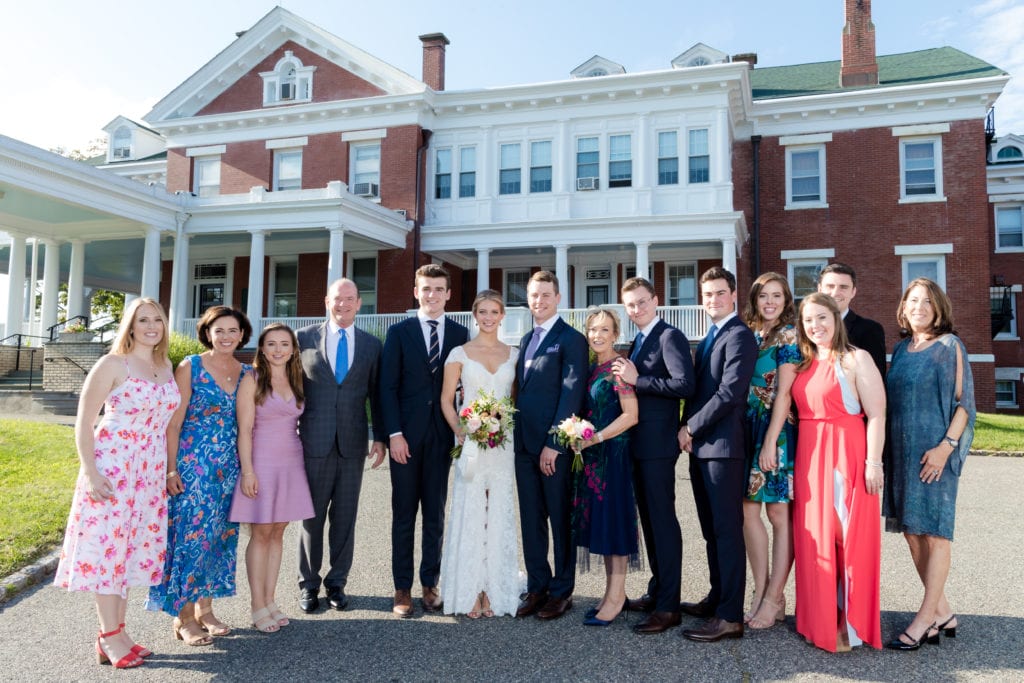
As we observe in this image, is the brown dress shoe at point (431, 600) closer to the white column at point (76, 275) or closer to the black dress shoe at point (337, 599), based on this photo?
the black dress shoe at point (337, 599)

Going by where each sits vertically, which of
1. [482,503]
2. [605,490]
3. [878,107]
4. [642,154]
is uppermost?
[878,107]

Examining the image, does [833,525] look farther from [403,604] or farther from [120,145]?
[120,145]

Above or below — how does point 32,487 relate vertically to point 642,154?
below

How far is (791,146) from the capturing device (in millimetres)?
20641

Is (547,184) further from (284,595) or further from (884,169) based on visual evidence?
(284,595)

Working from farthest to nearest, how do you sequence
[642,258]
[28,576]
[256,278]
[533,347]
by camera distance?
1. [256,278]
2. [642,258]
3. [28,576]
4. [533,347]

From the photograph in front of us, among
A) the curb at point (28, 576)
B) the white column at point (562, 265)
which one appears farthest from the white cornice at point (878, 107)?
the curb at point (28, 576)

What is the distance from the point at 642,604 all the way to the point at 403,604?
1.63 m

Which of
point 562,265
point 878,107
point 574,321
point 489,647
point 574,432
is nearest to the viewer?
point 489,647

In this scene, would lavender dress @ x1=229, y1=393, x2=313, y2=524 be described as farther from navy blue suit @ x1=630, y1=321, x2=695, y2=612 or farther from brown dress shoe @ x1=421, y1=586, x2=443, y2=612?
navy blue suit @ x1=630, y1=321, x2=695, y2=612

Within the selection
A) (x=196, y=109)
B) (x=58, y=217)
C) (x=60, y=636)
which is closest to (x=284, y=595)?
(x=60, y=636)

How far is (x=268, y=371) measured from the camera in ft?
15.6

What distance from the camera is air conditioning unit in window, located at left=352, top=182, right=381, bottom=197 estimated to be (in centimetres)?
2086

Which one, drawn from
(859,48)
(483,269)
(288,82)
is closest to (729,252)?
(483,269)
